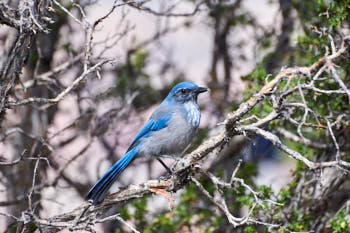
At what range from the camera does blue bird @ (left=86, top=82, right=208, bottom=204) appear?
525 cm

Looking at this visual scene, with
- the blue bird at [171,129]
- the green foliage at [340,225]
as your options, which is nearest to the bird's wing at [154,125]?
the blue bird at [171,129]

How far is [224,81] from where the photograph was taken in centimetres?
739

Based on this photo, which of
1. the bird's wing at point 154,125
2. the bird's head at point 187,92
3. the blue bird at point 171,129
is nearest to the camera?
the blue bird at point 171,129

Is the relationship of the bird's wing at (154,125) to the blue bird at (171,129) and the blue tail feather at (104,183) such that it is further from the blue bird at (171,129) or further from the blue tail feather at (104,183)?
the blue tail feather at (104,183)

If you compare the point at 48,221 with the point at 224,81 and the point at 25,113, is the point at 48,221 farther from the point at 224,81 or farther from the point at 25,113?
the point at 224,81

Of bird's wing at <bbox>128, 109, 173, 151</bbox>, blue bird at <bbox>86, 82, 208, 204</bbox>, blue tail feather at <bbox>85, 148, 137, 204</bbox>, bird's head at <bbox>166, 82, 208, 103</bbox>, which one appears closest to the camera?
blue tail feather at <bbox>85, 148, 137, 204</bbox>

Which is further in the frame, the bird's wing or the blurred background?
the blurred background

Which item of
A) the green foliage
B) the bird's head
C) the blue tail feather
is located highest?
the bird's head

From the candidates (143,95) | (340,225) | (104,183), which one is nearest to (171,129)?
(104,183)

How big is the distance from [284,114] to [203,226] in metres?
2.29

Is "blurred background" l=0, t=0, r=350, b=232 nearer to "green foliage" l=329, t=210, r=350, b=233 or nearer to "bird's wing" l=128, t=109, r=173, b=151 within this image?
"bird's wing" l=128, t=109, r=173, b=151

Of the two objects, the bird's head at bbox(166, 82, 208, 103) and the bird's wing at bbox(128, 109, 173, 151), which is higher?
the bird's head at bbox(166, 82, 208, 103)

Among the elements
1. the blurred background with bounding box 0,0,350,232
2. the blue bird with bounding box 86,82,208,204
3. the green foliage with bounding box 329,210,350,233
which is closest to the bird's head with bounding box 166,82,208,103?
the blue bird with bounding box 86,82,208,204

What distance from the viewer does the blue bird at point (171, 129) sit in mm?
5250
